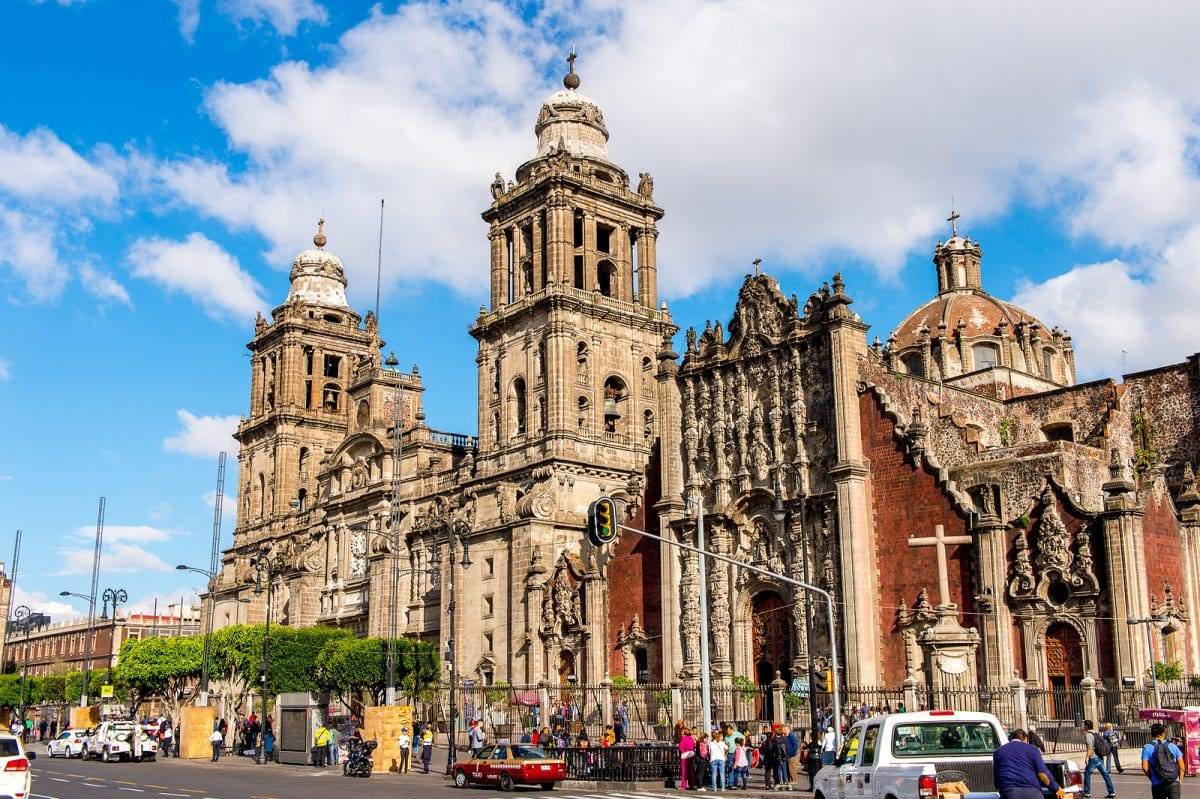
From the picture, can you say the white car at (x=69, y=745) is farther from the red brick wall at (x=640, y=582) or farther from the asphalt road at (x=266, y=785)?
the red brick wall at (x=640, y=582)

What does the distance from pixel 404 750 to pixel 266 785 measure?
734 centimetres

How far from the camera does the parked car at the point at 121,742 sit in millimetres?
49569

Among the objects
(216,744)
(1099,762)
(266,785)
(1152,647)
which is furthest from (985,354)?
(266,785)

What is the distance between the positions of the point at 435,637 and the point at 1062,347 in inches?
1467

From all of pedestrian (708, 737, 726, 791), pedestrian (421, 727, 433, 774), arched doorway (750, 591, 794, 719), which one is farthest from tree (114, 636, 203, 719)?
pedestrian (708, 737, 726, 791)

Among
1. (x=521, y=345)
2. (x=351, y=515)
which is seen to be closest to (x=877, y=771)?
(x=521, y=345)

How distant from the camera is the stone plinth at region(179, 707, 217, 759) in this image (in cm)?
5300

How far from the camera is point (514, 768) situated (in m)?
32.2

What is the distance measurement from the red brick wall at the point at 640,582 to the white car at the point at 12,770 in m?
33.0

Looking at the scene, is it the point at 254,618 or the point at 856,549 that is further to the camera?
the point at 254,618

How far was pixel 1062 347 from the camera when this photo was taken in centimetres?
6938

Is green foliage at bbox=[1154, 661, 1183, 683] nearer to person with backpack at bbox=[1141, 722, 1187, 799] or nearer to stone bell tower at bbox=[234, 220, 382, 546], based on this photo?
person with backpack at bbox=[1141, 722, 1187, 799]

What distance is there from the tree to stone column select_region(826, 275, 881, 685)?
39120 millimetres

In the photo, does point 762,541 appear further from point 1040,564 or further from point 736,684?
point 1040,564
